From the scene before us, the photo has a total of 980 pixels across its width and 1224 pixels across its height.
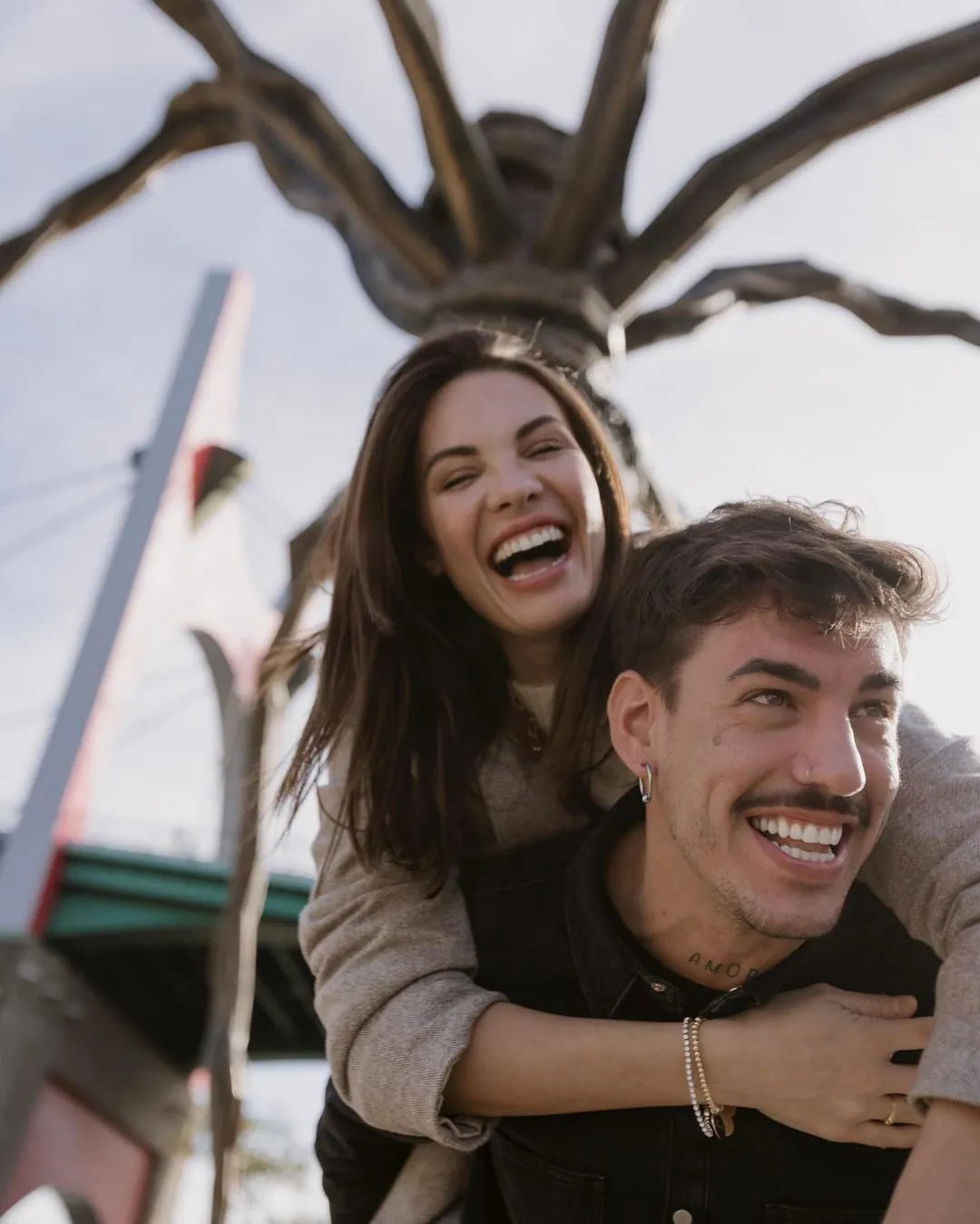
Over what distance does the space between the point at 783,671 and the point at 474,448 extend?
0.80 m

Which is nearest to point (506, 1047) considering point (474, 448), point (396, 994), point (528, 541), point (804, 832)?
point (396, 994)

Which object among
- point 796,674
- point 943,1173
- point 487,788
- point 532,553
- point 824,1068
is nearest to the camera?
point 943,1173

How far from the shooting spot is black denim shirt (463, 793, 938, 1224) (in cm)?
149

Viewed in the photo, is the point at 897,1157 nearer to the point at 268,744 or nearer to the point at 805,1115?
the point at 805,1115

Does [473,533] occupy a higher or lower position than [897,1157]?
higher

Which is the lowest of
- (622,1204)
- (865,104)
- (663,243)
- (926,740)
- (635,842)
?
(622,1204)

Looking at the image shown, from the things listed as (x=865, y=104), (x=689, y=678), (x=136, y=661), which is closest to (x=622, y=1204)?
(x=689, y=678)

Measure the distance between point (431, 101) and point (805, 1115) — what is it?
1.98m

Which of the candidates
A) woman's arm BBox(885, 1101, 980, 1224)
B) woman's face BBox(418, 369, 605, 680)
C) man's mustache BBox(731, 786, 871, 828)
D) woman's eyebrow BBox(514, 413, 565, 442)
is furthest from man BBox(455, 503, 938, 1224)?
woman's eyebrow BBox(514, 413, 565, 442)

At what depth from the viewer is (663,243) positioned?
106 inches

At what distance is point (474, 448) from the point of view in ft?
6.88

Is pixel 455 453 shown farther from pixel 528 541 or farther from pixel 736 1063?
pixel 736 1063

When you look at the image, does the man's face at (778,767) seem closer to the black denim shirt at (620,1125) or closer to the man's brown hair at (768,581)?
the man's brown hair at (768,581)

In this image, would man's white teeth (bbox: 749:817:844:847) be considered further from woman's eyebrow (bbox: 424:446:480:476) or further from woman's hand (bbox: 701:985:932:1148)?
woman's eyebrow (bbox: 424:446:480:476)
